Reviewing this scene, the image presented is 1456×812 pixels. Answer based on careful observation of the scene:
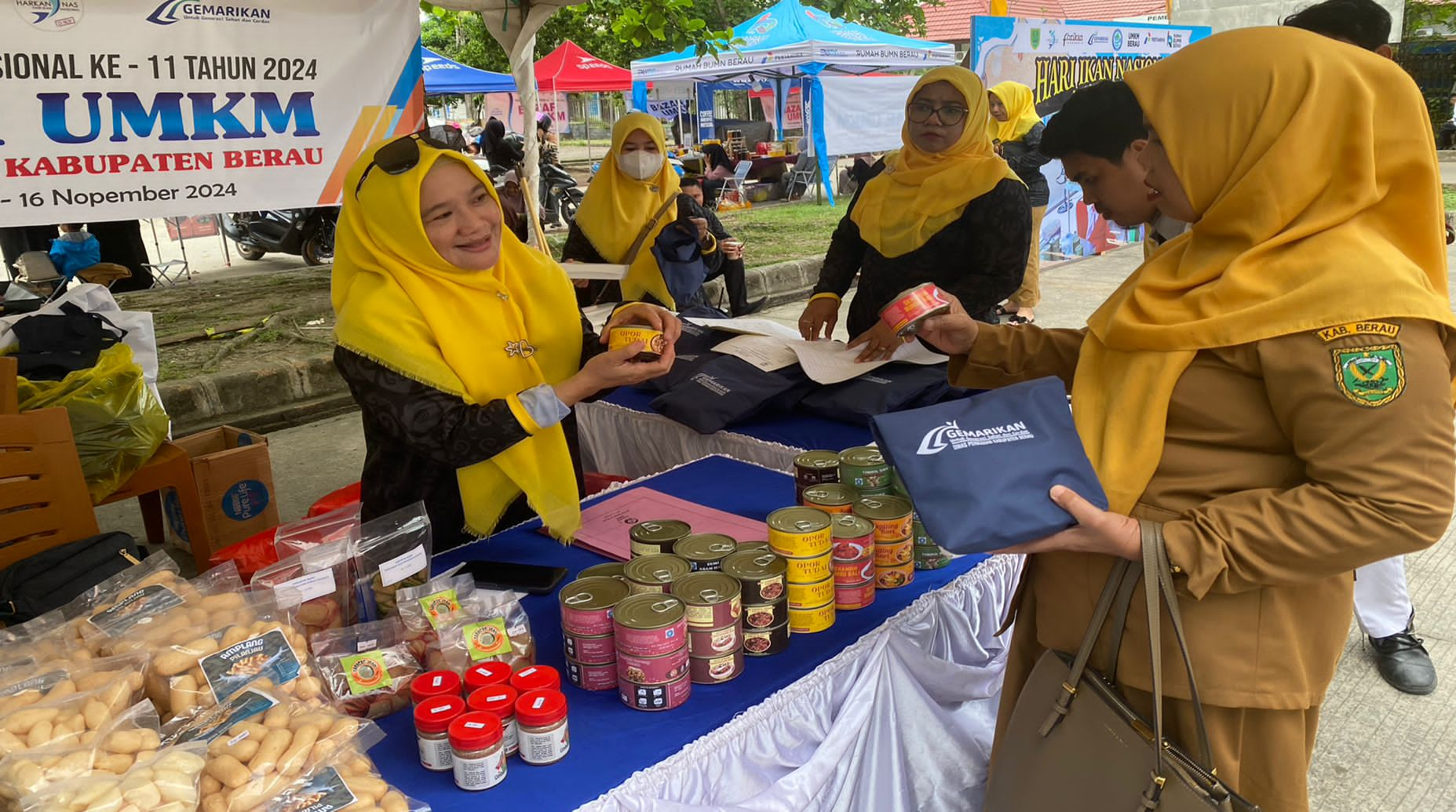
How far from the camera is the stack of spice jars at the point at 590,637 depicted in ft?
4.56

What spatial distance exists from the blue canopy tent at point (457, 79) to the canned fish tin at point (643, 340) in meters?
15.3

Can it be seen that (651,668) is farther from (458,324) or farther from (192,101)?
(192,101)

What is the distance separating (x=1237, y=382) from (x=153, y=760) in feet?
4.54

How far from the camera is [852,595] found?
1671 millimetres

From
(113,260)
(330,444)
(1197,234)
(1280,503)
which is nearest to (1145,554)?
(1280,503)

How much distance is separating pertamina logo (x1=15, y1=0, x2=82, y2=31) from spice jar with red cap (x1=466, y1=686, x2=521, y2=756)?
256cm

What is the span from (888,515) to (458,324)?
97cm

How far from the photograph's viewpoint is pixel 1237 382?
1.17 m

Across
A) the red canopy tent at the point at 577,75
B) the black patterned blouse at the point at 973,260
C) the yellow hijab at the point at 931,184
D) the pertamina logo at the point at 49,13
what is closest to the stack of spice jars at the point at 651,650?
the black patterned blouse at the point at 973,260

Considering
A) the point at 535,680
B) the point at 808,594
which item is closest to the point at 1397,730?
the point at 808,594

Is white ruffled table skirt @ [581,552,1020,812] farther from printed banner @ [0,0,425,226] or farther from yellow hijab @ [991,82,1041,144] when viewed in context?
yellow hijab @ [991,82,1041,144]

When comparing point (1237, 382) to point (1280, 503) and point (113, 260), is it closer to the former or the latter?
point (1280, 503)

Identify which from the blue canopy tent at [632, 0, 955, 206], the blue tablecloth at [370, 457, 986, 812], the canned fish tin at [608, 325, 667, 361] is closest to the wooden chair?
the blue tablecloth at [370, 457, 986, 812]

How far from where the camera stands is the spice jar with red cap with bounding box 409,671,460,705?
1.29 m
